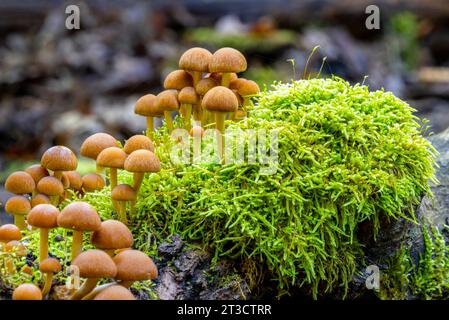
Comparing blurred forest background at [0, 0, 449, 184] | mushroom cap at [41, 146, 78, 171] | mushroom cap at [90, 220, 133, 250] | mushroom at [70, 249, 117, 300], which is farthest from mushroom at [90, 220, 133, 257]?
blurred forest background at [0, 0, 449, 184]

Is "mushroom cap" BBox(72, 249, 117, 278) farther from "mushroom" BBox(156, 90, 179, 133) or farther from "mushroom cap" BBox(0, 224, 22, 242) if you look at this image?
"mushroom" BBox(156, 90, 179, 133)

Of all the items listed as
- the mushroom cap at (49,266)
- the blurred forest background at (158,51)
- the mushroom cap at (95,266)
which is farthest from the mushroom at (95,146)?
the blurred forest background at (158,51)

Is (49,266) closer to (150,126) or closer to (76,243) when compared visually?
(76,243)

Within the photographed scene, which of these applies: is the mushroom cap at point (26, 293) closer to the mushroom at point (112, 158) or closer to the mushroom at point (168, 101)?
the mushroom at point (112, 158)
